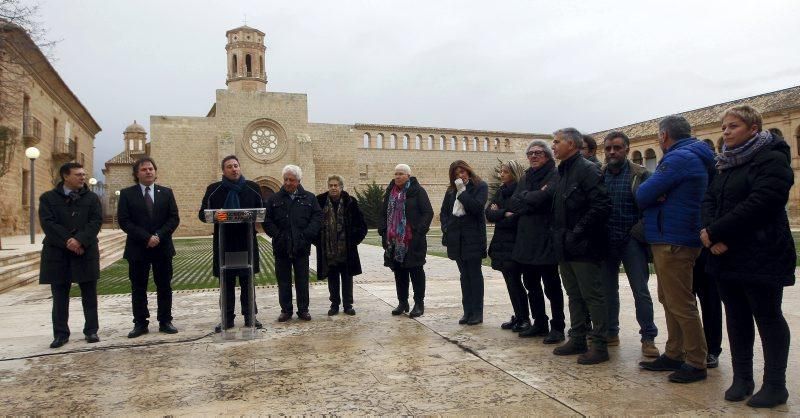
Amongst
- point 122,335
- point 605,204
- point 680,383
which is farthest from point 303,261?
point 680,383

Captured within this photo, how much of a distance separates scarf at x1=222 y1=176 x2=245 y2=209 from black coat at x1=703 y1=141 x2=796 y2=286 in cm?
390

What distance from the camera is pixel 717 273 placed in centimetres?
295

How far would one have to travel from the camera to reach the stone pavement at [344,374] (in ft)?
9.37

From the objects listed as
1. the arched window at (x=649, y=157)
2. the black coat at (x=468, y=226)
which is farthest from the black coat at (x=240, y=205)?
the arched window at (x=649, y=157)

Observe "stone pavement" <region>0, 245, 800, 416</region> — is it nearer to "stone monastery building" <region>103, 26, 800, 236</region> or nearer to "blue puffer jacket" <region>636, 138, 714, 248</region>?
"blue puffer jacket" <region>636, 138, 714, 248</region>

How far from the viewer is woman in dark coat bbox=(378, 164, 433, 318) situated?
5500 millimetres

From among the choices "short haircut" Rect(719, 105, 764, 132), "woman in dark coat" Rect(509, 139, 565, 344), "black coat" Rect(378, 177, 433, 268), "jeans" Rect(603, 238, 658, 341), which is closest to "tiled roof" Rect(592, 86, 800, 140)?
"black coat" Rect(378, 177, 433, 268)

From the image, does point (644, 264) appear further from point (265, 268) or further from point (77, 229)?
point (265, 268)

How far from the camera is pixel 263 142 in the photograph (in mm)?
34000

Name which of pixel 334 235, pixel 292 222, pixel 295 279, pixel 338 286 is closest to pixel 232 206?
pixel 292 222

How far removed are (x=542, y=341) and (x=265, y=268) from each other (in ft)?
25.3

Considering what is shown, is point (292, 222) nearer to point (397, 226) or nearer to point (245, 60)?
point (397, 226)

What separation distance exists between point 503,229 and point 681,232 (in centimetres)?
170

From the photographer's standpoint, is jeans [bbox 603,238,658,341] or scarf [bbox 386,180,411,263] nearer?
jeans [bbox 603,238,658,341]
